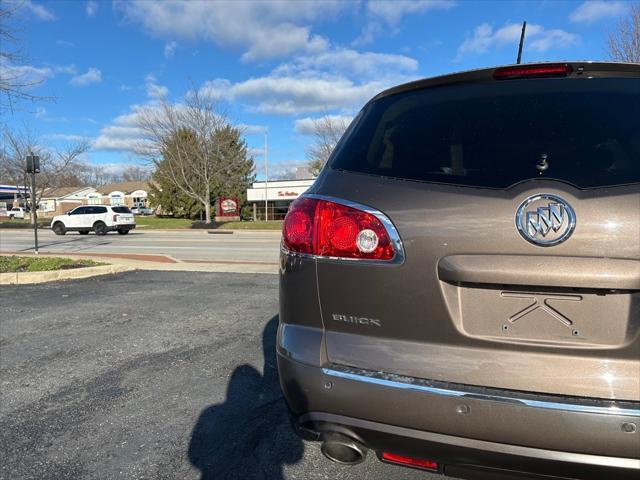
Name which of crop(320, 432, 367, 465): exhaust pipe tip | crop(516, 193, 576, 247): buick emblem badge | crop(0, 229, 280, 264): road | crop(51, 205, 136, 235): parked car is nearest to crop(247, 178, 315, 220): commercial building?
crop(0, 229, 280, 264): road

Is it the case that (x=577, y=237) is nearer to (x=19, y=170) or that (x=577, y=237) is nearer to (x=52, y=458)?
(x=52, y=458)

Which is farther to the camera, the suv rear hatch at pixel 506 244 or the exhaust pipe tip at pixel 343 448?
the exhaust pipe tip at pixel 343 448

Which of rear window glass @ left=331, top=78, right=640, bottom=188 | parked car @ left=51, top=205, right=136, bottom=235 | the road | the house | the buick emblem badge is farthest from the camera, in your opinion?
the house

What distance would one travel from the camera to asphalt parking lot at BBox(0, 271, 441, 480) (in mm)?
2514

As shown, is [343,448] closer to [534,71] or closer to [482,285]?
[482,285]

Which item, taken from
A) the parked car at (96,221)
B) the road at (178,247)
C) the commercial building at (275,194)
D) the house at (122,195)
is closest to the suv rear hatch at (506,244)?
the road at (178,247)

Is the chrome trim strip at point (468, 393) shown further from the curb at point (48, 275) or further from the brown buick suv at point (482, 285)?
the curb at point (48, 275)

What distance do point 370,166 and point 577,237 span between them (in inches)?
31.8

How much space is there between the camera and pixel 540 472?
4.97 ft

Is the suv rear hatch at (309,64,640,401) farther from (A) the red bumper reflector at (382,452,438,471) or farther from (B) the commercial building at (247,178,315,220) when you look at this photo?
(B) the commercial building at (247,178,315,220)

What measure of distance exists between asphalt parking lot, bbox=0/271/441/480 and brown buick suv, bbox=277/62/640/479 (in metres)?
0.98

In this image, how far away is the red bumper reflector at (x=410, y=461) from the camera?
1.67m

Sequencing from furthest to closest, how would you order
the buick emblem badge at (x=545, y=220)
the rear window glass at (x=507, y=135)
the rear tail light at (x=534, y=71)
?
the rear tail light at (x=534, y=71) < the rear window glass at (x=507, y=135) < the buick emblem badge at (x=545, y=220)

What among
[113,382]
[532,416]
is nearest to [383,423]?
[532,416]
